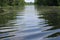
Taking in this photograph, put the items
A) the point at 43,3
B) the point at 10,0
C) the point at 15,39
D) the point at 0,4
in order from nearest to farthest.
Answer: the point at 15,39 < the point at 0,4 < the point at 10,0 < the point at 43,3

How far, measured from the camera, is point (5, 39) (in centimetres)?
652

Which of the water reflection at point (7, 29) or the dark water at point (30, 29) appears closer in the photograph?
the dark water at point (30, 29)

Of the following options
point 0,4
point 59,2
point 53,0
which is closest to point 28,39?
point 0,4

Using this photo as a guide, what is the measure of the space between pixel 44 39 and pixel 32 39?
1.29 ft

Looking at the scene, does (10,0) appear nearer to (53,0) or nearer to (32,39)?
(53,0)

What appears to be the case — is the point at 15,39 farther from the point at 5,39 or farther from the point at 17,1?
the point at 17,1

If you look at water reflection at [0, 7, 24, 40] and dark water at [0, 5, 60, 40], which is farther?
water reflection at [0, 7, 24, 40]

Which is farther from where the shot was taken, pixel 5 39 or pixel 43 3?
pixel 43 3

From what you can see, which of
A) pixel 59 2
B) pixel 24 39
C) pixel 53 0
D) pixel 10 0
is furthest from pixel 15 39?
pixel 53 0

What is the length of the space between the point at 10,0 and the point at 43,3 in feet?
79.7

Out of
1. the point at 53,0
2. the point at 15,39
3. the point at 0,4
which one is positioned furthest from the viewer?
the point at 53,0

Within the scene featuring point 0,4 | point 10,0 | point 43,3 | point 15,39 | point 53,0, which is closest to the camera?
point 15,39

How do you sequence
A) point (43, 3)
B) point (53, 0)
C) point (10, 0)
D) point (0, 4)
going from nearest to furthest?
1. point (0, 4)
2. point (10, 0)
3. point (53, 0)
4. point (43, 3)

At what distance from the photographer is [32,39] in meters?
6.49
